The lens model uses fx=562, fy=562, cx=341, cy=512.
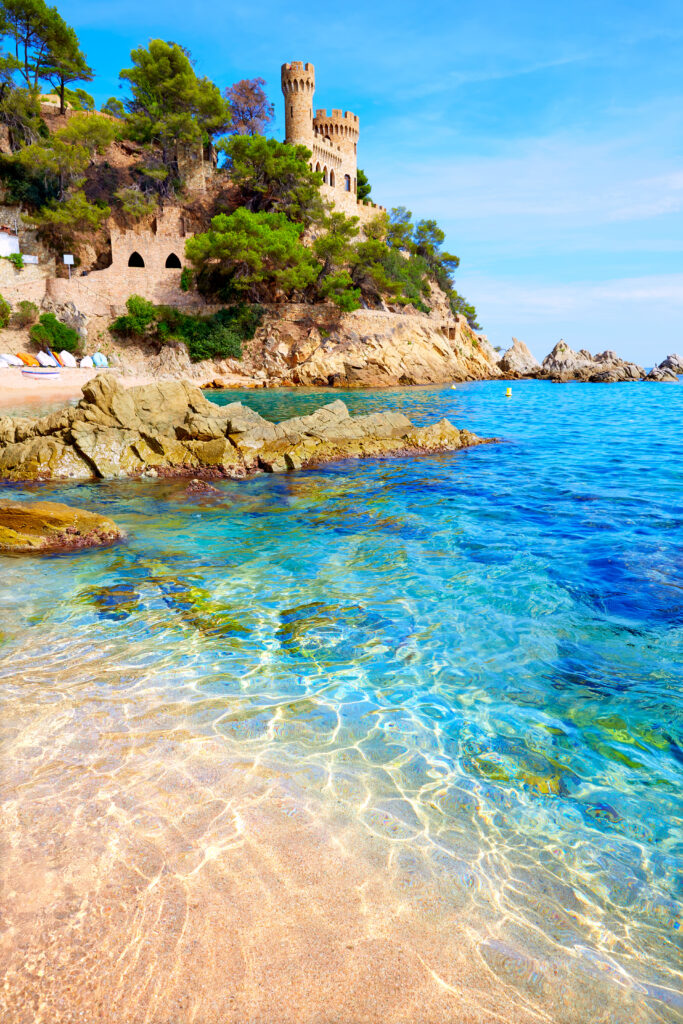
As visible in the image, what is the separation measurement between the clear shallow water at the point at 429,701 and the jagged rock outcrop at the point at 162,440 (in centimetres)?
481

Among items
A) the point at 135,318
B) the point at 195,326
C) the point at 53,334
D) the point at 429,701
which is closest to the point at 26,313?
the point at 53,334

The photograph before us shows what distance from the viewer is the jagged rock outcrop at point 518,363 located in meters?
71.5

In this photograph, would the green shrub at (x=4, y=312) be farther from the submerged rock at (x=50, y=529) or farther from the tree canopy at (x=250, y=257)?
the submerged rock at (x=50, y=529)

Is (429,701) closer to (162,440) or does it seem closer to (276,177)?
(162,440)

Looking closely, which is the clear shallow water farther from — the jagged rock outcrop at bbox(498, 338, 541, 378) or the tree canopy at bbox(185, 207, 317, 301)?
the jagged rock outcrop at bbox(498, 338, 541, 378)

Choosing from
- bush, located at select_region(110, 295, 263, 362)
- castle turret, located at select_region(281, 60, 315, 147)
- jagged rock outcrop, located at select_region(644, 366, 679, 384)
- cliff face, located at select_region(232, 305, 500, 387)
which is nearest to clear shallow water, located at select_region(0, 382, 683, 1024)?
cliff face, located at select_region(232, 305, 500, 387)

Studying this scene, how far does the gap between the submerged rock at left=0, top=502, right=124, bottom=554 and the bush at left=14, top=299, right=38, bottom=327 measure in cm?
3865

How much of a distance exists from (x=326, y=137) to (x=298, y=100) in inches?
225

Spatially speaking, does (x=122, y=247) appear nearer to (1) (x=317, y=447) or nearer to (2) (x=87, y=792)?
(1) (x=317, y=447)

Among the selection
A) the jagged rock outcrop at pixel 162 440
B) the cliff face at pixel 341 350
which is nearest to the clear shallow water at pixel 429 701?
the jagged rock outcrop at pixel 162 440

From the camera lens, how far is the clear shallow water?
3088 millimetres

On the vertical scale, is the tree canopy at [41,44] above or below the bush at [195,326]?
above

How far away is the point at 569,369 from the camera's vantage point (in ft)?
228

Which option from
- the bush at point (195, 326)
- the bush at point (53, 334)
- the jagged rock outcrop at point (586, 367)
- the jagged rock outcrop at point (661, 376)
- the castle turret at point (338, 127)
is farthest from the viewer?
the jagged rock outcrop at point (661, 376)
